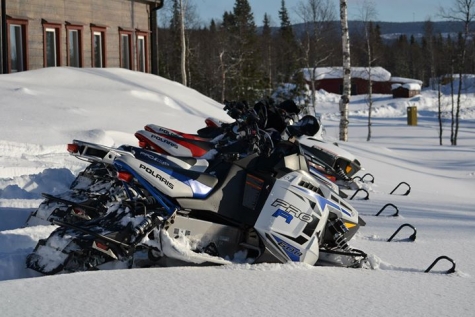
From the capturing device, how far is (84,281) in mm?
4250

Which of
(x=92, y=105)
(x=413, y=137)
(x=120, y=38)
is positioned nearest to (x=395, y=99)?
(x=413, y=137)

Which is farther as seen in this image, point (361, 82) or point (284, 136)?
point (361, 82)

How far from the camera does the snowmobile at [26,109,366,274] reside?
4.82 metres

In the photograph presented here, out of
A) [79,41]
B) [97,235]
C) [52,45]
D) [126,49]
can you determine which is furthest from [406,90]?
[97,235]

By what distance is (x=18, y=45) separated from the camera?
1884 cm

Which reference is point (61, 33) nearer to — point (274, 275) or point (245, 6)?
point (274, 275)

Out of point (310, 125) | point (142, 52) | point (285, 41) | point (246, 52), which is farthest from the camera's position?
A: point (285, 41)

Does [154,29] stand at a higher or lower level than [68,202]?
higher

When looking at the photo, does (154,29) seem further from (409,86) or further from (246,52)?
(409,86)

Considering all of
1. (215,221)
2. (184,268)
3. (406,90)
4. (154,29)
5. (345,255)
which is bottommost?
(345,255)

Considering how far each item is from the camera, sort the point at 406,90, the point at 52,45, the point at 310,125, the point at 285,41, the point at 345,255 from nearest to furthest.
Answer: the point at 345,255 → the point at 310,125 → the point at 52,45 → the point at 406,90 → the point at 285,41

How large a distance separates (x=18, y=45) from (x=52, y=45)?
5.04 feet

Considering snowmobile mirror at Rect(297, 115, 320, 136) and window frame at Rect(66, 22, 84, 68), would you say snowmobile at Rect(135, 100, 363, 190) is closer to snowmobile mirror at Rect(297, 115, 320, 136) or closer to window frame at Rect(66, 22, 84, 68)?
snowmobile mirror at Rect(297, 115, 320, 136)

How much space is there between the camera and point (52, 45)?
20281 millimetres
